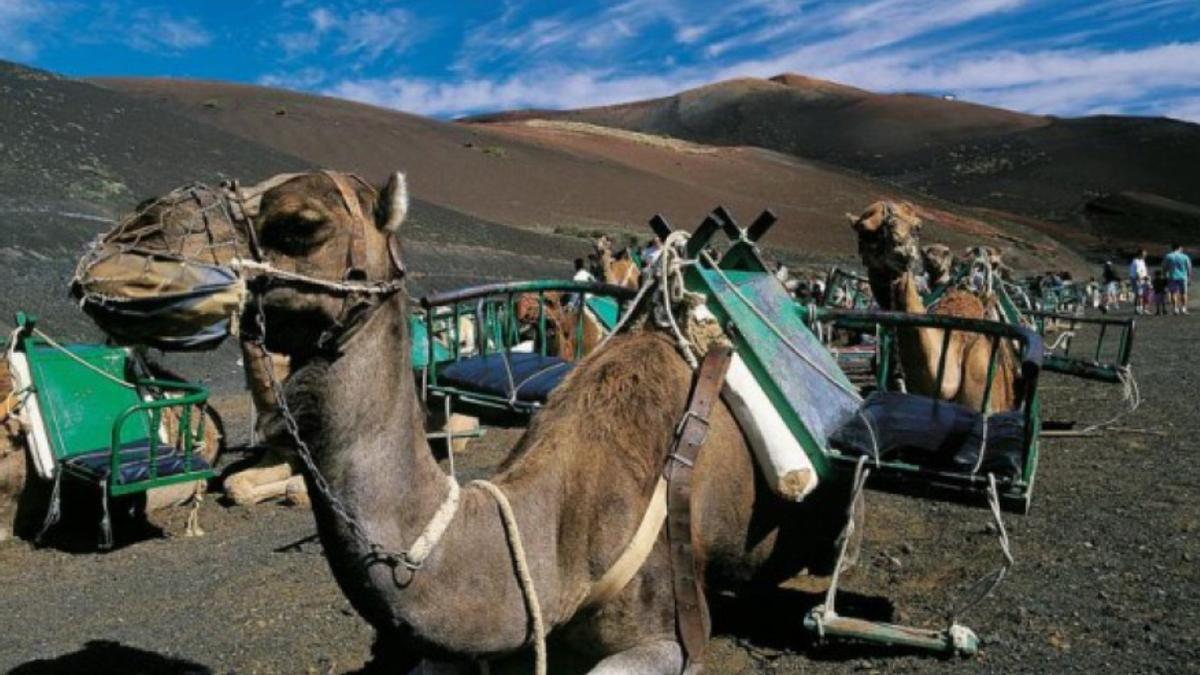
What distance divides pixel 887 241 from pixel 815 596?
6.68 ft

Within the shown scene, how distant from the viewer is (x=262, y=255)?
2359 mm

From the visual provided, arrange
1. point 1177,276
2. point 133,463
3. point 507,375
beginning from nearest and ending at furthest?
point 507,375 < point 133,463 < point 1177,276

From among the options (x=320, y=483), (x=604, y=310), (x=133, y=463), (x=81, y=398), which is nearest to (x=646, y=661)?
(x=320, y=483)

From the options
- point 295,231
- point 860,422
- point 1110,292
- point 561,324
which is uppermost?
point 295,231

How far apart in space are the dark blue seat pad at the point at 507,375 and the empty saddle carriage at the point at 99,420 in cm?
242

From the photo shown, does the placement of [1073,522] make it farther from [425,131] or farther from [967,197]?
[967,197]

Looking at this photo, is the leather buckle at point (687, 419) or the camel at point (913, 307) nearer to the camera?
the leather buckle at point (687, 419)

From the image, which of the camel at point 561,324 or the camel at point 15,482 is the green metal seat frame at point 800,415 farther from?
the camel at point 561,324

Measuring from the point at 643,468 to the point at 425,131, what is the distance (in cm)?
A: 6259

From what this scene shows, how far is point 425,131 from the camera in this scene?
63.5 metres

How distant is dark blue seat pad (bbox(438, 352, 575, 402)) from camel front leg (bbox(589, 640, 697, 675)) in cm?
157

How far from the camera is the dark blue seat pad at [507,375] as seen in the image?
4605 mm

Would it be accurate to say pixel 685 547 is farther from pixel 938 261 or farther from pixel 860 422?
pixel 938 261

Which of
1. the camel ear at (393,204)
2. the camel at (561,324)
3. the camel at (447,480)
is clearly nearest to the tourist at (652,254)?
the camel at (447,480)
